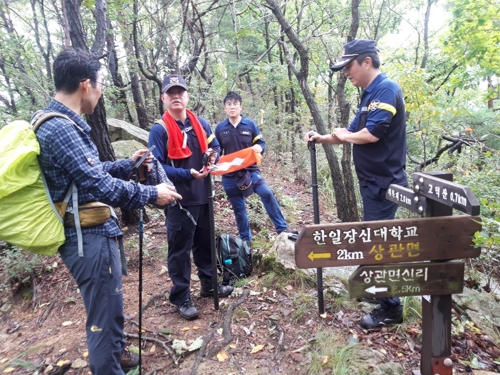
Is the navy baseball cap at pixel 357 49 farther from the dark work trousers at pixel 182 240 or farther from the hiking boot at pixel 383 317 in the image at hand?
the hiking boot at pixel 383 317

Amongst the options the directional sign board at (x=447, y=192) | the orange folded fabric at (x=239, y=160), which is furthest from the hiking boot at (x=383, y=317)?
the orange folded fabric at (x=239, y=160)

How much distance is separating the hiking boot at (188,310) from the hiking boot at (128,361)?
698mm

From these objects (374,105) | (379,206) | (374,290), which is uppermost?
(374,105)

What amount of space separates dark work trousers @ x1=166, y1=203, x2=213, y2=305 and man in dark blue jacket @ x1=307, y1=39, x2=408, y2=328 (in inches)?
66.6

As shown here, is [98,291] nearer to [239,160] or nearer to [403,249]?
[403,249]

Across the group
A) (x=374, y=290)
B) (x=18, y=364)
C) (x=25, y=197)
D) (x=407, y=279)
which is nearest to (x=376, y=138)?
(x=407, y=279)

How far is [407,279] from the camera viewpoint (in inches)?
87.4

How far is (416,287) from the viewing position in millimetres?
2230

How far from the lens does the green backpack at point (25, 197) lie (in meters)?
2.02

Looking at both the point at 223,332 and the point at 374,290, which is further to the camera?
the point at 223,332

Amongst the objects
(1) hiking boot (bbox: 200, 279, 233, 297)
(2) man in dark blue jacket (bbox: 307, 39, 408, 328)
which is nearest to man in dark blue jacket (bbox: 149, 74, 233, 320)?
(1) hiking boot (bbox: 200, 279, 233, 297)

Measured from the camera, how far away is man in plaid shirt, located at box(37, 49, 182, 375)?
85.2 inches

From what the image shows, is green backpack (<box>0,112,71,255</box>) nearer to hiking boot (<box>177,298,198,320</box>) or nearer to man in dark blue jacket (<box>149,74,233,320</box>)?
man in dark blue jacket (<box>149,74,233,320</box>)

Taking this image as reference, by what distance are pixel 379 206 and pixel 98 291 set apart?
2609 mm
